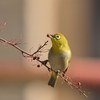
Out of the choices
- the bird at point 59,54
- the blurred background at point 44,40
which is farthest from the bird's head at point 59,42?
the blurred background at point 44,40

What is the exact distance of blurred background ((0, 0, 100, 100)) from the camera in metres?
7.59

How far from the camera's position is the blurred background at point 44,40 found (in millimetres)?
7586

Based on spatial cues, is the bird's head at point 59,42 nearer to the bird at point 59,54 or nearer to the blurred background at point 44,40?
the bird at point 59,54

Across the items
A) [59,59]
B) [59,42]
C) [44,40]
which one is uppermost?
[59,42]

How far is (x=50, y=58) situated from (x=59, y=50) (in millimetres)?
159

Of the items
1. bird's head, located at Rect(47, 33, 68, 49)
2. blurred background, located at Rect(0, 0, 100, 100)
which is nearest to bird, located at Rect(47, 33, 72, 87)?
bird's head, located at Rect(47, 33, 68, 49)

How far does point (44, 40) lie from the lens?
8.05 metres

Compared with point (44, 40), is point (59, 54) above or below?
above

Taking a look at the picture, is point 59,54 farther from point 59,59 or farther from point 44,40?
point 44,40

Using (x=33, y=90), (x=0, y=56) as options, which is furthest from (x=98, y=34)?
(x=0, y=56)

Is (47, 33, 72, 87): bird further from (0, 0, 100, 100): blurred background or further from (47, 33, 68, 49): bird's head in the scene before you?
(0, 0, 100, 100): blurred background

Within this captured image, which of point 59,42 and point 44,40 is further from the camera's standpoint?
point 44,40

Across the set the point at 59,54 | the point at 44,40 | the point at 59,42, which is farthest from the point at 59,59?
the point at 44,40

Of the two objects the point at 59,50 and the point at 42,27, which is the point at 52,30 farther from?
the point at 59,50
